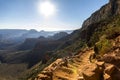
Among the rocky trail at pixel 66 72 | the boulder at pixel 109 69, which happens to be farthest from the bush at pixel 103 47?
the boulder at pixel 109 69

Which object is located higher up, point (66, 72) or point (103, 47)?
point (103, 47)

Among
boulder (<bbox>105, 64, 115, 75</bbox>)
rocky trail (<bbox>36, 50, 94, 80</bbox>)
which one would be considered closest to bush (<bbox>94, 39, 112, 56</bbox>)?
rocky trail (<bbox>36, 50, 94, 80</bbox>)

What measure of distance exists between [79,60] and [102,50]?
21.7 feet

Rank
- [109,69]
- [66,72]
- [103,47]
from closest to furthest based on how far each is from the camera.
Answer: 1. [109,69]
2. [66,72]
3. [103,47]

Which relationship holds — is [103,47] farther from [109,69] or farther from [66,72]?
[109,69]

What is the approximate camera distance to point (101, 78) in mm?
47312

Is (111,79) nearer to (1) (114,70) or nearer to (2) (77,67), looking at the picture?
(1) (114,70)

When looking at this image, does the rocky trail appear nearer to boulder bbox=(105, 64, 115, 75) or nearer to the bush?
the bush

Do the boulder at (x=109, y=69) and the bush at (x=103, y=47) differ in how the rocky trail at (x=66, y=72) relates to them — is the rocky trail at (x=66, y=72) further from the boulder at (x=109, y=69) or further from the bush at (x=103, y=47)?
the boulder at (x=109, y=69)

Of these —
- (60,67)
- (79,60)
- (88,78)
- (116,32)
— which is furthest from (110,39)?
(88,78)

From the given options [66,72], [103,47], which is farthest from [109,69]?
[103,47]

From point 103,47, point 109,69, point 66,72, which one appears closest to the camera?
point 109,69

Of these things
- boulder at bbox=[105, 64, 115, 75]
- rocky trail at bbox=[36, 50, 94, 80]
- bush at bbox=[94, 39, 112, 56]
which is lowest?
rocky trail at bbox=[36, 50, 94, 80]

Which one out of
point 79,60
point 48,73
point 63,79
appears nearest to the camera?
point 63,79
